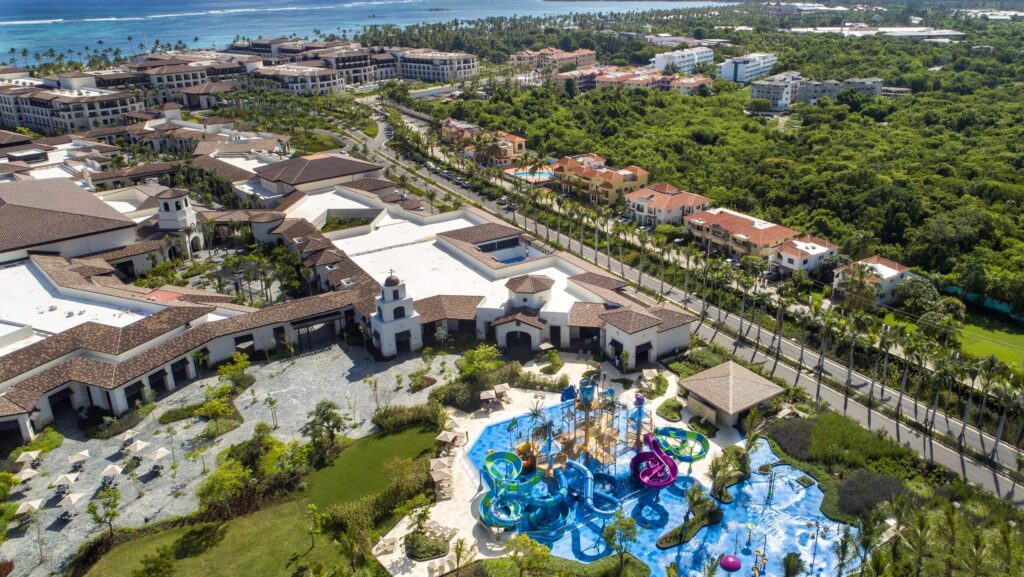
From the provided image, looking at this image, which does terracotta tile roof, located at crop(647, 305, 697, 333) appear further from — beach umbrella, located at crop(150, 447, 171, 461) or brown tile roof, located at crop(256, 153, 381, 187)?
brown tile roof, located at crop(256, 153, 381, 187)

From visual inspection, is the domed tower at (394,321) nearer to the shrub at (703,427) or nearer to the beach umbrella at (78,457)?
the beach umbrella at (78,457)

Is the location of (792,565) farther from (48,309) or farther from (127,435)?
(48,309)

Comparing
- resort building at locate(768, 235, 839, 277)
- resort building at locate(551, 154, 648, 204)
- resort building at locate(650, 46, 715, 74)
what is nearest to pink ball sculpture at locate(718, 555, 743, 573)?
resort building at locate(768, 235, 839, 277)

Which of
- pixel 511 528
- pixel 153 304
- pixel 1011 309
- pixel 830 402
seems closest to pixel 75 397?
pixel 153 304

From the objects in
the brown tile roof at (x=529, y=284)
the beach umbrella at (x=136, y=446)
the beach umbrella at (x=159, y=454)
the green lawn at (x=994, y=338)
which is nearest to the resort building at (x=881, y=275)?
the green lawn at (x=994, y=338)

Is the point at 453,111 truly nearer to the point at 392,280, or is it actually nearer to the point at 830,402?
the point at 392,280
